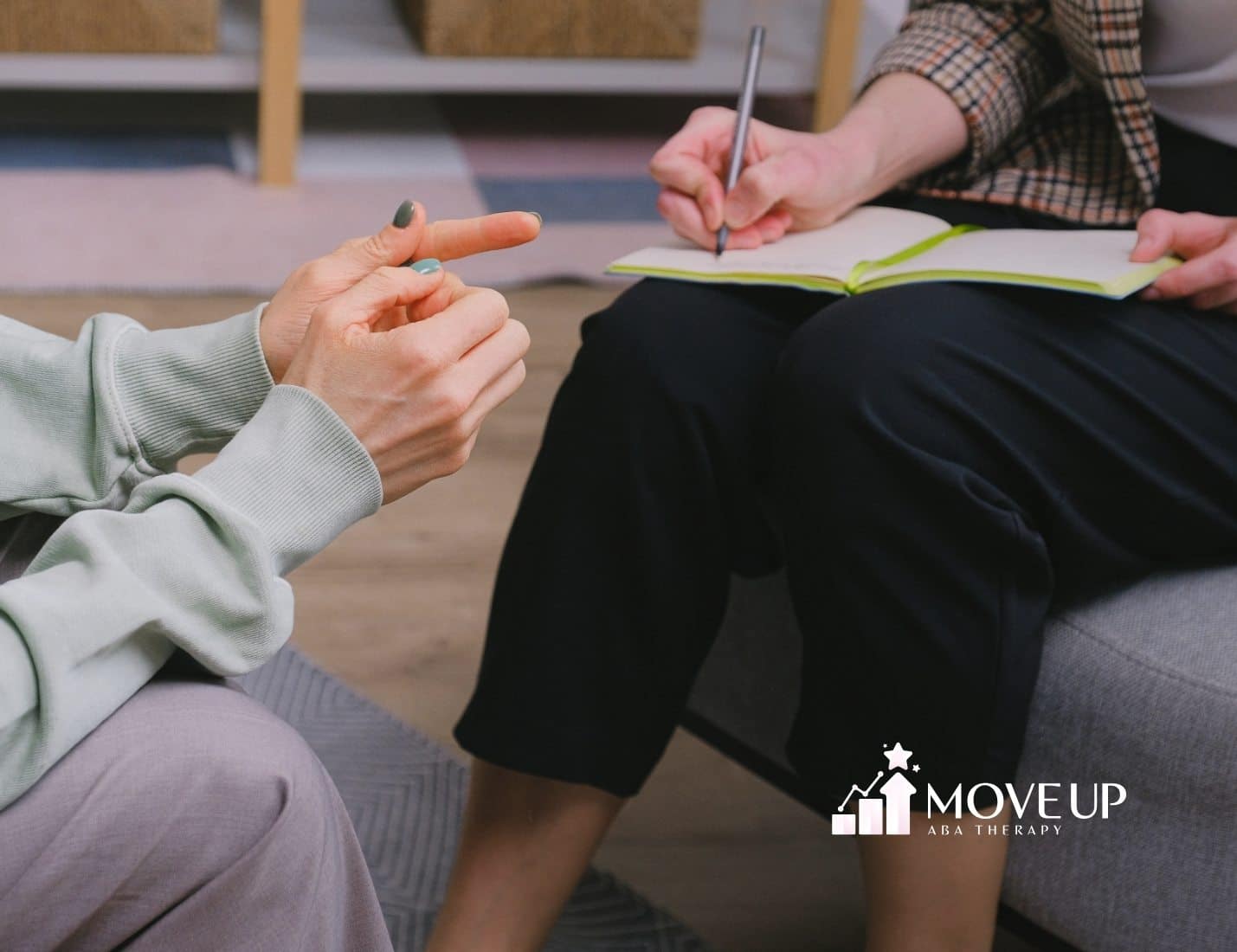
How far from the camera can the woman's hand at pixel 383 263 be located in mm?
768

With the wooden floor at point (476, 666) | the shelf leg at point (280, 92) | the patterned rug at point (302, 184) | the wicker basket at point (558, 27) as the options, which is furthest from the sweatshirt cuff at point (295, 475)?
the wicker basket at point (558, 27)

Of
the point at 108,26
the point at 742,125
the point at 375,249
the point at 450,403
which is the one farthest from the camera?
the point at 108,26

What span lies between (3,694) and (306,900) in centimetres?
14

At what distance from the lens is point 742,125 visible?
105 cm

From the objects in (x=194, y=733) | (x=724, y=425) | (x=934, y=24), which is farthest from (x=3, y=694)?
(x=934, y=24)

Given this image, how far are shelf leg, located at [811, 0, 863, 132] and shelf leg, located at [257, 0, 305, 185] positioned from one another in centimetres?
85

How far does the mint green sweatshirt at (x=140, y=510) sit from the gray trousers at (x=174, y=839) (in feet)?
0.05

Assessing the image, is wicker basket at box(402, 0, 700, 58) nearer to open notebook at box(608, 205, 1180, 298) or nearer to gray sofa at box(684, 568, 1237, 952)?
open notebook at box(608, 205, 1180, 298)

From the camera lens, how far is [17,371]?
739 mm

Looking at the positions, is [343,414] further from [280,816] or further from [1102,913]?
[1102,913]

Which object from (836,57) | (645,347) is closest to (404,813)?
(645,347)

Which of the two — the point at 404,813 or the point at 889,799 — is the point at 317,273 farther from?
the point at 404,813

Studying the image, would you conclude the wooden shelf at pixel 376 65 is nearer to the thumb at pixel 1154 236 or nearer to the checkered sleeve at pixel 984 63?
the checkered sleeve at pixel 984 63

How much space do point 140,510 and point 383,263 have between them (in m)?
0.21
